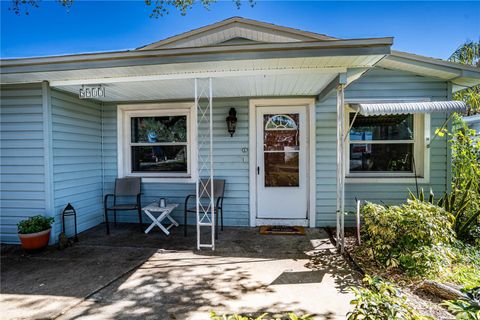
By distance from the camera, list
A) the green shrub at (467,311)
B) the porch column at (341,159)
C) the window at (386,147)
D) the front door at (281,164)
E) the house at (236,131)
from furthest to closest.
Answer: the front door at (281,164) → the window at (386,147) → the house at (236,131) → the porch column at (341,159) → the green shrub at (467,311)

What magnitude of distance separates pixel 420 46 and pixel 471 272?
7104 millimetres

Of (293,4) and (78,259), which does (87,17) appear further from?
(78,259)

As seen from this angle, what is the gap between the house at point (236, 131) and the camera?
3492 millimetres

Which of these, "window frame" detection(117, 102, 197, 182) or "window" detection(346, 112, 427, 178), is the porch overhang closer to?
"window frame" detection(117, 102, 197, 182)

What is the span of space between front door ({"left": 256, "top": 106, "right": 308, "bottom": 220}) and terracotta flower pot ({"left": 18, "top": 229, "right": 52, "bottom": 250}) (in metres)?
3.30

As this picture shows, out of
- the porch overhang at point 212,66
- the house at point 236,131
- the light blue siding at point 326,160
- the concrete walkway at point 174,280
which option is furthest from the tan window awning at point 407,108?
the concrete walkway at point 174,280

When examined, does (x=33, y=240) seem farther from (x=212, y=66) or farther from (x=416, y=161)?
(x=416, y=161)

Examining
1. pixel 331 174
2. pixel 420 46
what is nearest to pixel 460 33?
pixel 420 46

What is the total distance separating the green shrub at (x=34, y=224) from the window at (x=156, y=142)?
1553mm

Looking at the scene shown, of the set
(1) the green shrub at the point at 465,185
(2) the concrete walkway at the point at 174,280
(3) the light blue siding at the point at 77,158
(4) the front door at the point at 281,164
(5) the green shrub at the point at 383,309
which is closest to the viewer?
(5) the green shrub at the point at 383,309

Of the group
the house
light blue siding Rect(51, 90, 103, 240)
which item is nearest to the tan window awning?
the house

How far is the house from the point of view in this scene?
3492 mm

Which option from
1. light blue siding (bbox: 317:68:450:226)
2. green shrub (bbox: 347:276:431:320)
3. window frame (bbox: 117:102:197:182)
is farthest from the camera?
window frame (bbox: 117:102:197:182)

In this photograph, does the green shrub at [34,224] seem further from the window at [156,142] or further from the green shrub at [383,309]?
the green shrub at [383,309]
